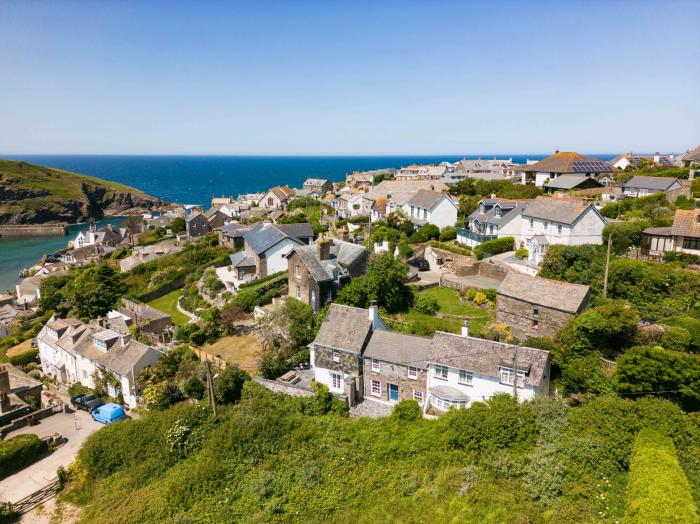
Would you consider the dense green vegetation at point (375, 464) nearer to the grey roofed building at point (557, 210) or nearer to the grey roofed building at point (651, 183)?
the grey roofed building at point (557, 210)

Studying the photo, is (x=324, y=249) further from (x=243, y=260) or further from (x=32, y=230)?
(x=32, y=230)

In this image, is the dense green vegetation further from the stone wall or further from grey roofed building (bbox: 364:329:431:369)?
the stone wall

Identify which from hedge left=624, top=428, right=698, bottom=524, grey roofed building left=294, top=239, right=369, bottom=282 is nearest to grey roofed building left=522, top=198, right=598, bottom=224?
grey roofed building left=294, top=239, right=369, bottom=282

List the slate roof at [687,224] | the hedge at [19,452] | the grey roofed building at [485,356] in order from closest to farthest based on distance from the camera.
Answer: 1. the grey roofed building at [485,356]
2. the hedge at [19,452]
3. the slate roof at [687,224]

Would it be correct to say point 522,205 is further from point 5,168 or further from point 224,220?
point 5,168

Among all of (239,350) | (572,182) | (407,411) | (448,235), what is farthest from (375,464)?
(572,182)

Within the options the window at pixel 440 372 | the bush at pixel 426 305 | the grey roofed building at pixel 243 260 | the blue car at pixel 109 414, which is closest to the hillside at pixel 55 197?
the grey roofed building at pixel 243 260
